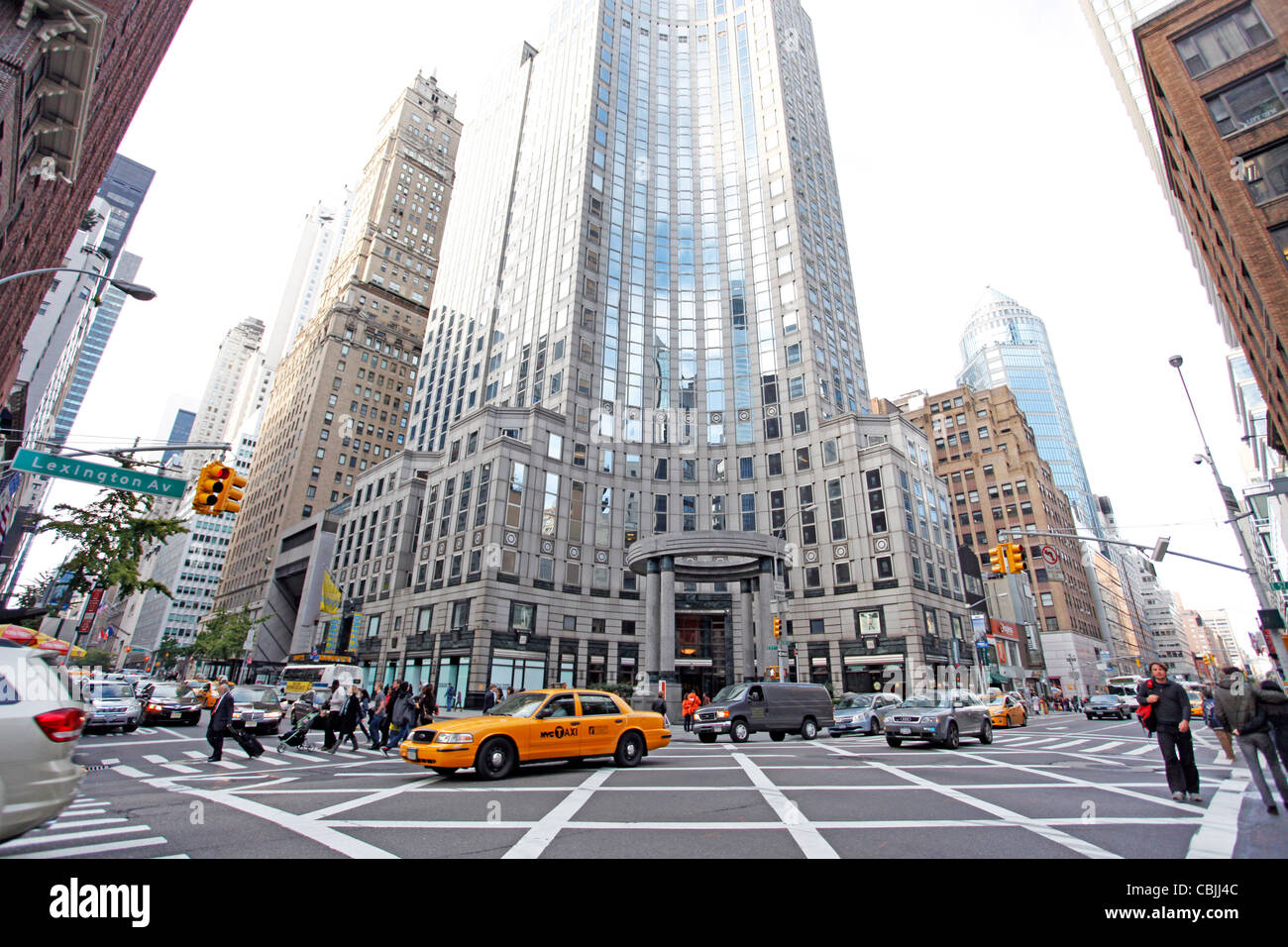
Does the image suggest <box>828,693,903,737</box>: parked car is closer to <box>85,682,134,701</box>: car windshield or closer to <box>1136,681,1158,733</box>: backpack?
<box>1136,681,1158,733</box>: backpack

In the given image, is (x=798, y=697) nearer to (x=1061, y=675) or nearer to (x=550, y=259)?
(x=550, y=259)

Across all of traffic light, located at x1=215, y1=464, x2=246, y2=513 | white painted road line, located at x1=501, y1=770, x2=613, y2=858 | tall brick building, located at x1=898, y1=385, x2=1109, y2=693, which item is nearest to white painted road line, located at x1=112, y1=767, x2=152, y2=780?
traffic light, located at x1=215, y1=464, x2=246, y2=513

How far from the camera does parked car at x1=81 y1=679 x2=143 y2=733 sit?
19.8m

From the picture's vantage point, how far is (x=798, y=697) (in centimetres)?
2200

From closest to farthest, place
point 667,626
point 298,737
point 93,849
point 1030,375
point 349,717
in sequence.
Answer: point 93,849 < point 298,737 < point 349,717 < point 667,626 < point 1030,375

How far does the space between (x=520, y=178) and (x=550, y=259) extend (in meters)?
19.3

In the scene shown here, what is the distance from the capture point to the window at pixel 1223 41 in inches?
959

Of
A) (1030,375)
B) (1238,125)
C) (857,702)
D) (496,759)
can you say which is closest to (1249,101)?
(1238,125)

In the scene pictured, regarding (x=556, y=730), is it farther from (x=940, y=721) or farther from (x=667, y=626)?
(x=667, y=626)

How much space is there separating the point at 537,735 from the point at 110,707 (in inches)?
710

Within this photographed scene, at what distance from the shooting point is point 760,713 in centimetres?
2088

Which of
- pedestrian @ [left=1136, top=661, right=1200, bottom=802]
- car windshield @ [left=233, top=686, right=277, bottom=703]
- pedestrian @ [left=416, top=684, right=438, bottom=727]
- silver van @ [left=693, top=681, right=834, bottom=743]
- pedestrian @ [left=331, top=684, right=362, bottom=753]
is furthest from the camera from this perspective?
car windshield @ [left=233, top=686, right=277, bottom=703]

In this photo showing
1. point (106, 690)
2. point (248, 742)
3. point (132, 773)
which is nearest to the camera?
point (132, 773)

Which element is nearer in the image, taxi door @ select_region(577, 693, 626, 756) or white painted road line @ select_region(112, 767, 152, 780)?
white painted road line @ select_region(112, 767, 152, 780)
